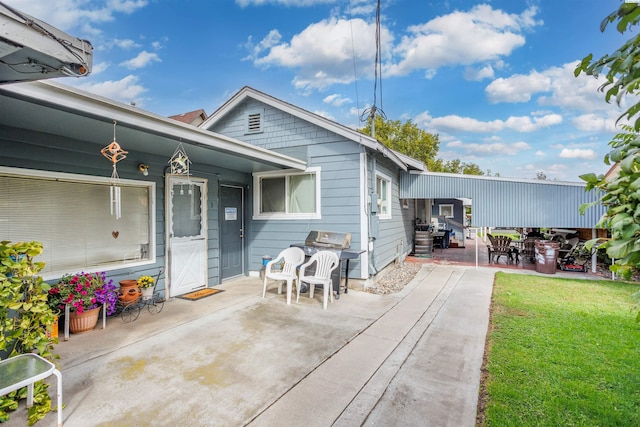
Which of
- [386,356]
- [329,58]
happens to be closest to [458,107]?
[329,58]

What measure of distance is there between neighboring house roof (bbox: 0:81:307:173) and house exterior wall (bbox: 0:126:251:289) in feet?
0.37

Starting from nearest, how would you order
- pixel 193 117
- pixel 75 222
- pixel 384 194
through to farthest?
1. pixel 75 222
2. pixel 384 194
3. pixel 193 117

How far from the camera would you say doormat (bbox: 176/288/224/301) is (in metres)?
5.62

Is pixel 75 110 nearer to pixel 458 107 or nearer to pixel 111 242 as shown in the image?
pixel 111 242

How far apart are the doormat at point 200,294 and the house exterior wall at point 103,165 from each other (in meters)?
0.28

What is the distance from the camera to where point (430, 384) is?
2.89 m

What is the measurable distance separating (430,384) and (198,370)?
2.24m

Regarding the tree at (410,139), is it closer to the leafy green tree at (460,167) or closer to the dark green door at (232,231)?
the leafy green tree at (460,167)

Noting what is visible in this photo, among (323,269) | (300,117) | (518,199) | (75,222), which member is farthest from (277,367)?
(518,199)

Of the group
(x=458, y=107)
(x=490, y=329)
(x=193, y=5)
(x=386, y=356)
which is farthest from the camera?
(x=458, y=107)

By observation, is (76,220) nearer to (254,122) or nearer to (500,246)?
(254,122)

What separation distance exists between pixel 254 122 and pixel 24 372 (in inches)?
254

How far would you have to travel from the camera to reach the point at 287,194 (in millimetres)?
7176

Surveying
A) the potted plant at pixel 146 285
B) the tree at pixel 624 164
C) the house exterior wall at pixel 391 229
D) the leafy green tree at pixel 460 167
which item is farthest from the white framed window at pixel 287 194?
the leafy green tree at pixel 460 167
